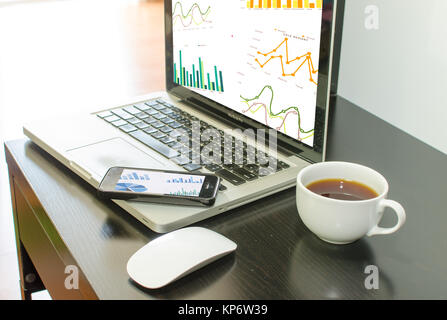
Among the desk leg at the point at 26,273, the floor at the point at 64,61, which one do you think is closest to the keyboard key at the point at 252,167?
the floor at the point at 64,61

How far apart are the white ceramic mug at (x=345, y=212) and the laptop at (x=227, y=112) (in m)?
0.09

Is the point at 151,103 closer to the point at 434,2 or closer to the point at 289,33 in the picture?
the point at 289,33

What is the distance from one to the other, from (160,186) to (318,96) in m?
0.22

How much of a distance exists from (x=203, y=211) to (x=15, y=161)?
0.32 metres

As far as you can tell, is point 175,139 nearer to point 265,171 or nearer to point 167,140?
point 167,140

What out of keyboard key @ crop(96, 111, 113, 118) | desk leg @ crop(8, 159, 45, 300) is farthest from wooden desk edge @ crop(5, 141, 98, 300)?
keyboard key @ crop(96, 111, 113, 118)

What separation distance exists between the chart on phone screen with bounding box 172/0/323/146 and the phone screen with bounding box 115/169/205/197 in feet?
0.52

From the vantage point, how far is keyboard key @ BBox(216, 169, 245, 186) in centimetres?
66

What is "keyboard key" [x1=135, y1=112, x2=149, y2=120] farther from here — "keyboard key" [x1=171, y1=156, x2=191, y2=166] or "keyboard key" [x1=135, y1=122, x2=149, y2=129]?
"keyboard key" [x1=171, y1=156, x2=191, y2=166]

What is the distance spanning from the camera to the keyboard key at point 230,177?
26.1 inches

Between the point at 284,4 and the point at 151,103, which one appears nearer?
the point at 284,4

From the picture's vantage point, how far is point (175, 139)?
0.78m

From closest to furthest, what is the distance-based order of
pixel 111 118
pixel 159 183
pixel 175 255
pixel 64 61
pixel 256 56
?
1. pixel 175 255
2. pixel 159 183
3. pixel 256 56
4. pixel 111 118
5. pixel 64 61

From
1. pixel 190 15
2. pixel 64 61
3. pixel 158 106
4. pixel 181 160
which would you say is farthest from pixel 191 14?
pixel 64 61
